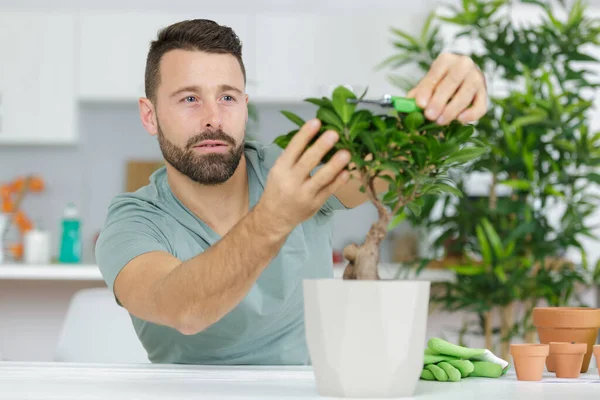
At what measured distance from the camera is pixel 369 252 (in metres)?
0.96

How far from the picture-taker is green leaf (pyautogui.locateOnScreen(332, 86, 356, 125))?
884 mm

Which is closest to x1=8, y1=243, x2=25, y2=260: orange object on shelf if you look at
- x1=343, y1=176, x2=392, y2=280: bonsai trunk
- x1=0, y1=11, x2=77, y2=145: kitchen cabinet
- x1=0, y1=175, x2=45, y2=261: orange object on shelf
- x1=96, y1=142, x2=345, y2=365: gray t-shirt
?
x1=0, y1=175, x2=45, y2=261: orange object on shelf

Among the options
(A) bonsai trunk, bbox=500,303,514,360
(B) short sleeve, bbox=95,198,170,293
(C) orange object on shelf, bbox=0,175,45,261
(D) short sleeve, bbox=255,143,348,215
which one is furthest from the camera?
(C) orange object on shelf, bbox=0,175,45,261

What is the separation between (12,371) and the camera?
114cm

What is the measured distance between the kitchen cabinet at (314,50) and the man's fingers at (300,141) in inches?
146

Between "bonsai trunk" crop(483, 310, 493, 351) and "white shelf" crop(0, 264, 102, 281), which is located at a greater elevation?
"bonsai trunk" crop(483, 310, 493, 351)

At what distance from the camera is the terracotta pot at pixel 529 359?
1092mm

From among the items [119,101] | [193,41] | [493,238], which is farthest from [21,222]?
[193,41]

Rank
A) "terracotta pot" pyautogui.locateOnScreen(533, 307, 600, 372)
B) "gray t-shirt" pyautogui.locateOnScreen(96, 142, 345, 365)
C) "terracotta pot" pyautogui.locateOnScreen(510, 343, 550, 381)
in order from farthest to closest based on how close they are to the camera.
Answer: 1. "gray t-shirt" pyautogui.locateOnScreen(96, 142, 345, 365)
2. "terracotta pot" pyautogui.locateOnScreen(533, 307, 600, 372)
3. "terracotta pot" pyautogui.locateOnScreen(510, 343, 550, 381)

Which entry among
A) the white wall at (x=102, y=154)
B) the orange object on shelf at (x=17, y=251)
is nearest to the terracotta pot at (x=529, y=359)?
the white wall at (x=102, y=154)

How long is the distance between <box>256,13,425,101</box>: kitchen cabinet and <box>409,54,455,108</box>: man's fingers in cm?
353

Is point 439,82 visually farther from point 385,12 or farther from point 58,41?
point 58,41

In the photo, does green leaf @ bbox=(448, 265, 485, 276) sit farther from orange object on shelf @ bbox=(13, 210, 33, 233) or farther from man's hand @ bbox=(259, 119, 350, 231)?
orange object on shelf @ bbox=(13, 210, 33, 233)

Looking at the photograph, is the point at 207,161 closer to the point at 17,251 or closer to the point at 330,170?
the point at 330,170
